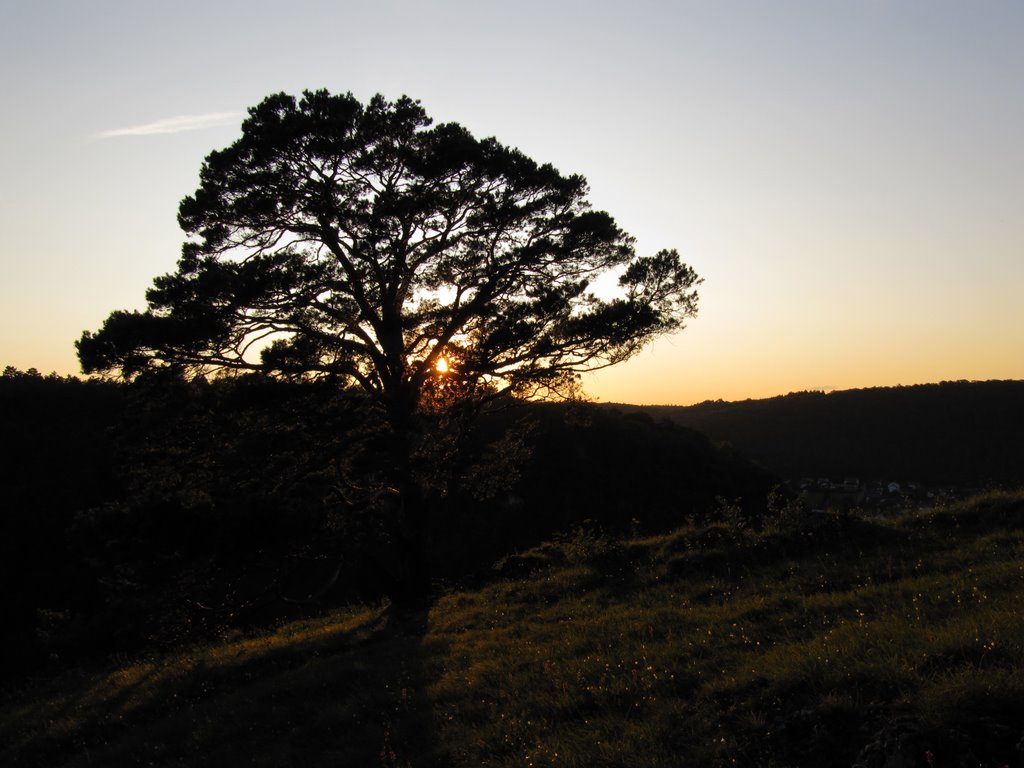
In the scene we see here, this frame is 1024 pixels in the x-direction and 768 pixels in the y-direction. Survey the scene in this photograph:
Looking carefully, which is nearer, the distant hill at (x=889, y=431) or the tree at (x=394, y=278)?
the tree at (x=394, y=278)

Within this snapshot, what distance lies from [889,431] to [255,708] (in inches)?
2493

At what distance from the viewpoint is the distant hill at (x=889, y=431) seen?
53.8m

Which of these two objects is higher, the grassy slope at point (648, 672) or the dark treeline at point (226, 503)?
the dark treeline at point (226, 503)

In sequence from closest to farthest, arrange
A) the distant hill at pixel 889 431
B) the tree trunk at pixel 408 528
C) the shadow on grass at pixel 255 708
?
the shadow on grass at pixel 255 708, the tree trunk at pixel 408 528, the distant hill at pixel 889 431

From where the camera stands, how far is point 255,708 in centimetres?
948

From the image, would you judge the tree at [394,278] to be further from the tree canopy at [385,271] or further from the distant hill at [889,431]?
the distant hill at [889,431]

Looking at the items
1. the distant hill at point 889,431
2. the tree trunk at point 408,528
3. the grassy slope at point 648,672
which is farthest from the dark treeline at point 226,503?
the distant hill at point 889,431

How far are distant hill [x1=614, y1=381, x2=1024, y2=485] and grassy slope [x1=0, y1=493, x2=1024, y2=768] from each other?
135 ft

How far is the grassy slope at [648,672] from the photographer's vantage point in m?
5.46

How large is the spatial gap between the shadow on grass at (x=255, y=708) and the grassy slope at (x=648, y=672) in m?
0.04

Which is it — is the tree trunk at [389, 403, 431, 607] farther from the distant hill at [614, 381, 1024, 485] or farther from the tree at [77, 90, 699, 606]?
the distant hill at [614, 381, 1024, 485]

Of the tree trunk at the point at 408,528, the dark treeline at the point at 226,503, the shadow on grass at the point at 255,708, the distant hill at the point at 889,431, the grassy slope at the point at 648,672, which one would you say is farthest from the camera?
the distant hill at the point at 889,431

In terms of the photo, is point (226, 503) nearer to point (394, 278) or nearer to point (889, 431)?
point (394, 278)

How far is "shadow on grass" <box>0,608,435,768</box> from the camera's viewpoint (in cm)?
771
